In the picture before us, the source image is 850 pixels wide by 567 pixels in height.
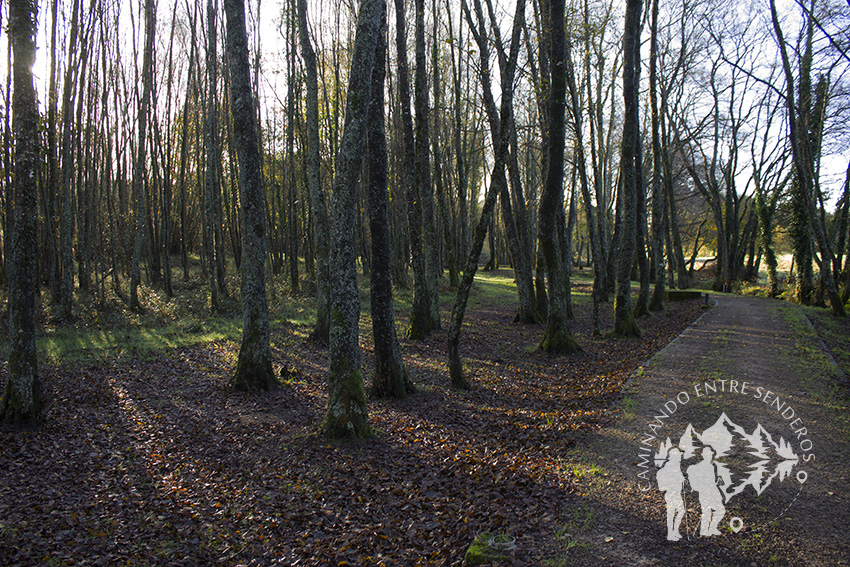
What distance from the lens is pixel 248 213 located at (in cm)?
823

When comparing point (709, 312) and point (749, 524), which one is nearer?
point (749, 524)

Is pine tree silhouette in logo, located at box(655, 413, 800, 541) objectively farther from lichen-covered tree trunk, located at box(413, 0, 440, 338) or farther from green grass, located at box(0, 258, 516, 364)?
green grass, located at box(0, 258, 516, 364)

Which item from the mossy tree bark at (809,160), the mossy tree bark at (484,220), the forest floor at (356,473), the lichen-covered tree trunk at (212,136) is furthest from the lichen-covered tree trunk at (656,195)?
the lichen-covered tree trunk at (212,136)

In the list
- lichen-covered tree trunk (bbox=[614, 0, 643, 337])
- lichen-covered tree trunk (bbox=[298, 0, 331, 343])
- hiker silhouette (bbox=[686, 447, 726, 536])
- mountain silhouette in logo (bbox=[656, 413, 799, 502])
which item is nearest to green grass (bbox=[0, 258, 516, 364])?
lichen-covered tree trunk (bbox=[298, 0, 331, 343])

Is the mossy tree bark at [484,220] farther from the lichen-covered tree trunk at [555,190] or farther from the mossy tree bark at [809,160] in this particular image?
the mossy tree bark at [809,160]

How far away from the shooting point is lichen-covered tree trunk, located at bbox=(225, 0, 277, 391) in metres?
8.16

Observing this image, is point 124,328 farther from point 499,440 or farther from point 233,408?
point 499,440

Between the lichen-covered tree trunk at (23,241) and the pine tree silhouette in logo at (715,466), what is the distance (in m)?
7.96

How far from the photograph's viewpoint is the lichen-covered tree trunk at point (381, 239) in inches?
291

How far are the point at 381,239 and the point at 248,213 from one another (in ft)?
8.51

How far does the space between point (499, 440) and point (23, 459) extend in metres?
5.82

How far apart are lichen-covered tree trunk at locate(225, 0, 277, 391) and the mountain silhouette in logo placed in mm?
6586

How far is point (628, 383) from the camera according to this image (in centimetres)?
811

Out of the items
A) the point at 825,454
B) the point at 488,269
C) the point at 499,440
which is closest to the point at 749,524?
the point at 825,454
